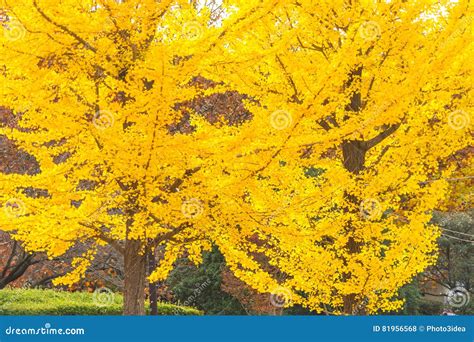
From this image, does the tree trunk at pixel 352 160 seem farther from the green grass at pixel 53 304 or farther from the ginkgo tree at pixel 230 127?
the green grass at pixel 53 304

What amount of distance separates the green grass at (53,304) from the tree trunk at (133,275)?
14.1 ft

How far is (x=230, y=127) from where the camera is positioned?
8.10m

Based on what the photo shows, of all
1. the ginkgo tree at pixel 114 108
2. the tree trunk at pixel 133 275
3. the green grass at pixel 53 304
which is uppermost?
the ginkgo tree at pixel 114 108

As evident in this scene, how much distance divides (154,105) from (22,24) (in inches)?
56.7

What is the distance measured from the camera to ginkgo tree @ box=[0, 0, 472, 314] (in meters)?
6.30

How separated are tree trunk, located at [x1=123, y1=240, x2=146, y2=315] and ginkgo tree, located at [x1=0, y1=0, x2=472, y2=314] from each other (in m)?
0.02

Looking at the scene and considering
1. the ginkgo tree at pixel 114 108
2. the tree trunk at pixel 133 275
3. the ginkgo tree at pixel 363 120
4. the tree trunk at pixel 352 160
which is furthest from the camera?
the tree trunk at pixel 352 160

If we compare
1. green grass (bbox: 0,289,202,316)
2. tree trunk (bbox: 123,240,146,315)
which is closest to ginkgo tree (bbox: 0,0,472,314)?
tree trunk (bbox: 123,240,146,315)

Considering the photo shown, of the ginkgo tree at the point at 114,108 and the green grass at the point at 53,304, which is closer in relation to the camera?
the ginkgo tree at the point at 114,108

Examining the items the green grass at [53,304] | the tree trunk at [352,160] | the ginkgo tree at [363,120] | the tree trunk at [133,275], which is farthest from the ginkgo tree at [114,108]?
the green grass at [53,304]

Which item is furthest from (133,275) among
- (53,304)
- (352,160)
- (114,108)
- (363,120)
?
(53,304)

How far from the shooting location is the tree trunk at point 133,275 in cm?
775

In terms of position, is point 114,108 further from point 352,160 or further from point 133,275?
point 352,160

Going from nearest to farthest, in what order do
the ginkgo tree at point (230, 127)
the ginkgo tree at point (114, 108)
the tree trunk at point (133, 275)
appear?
the ginkgo tree at point (114, 108) < the ginkgo tree at point (230, 127) < the tree trunk at point (133, 275)
